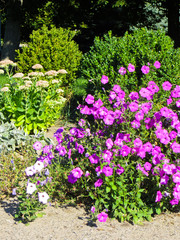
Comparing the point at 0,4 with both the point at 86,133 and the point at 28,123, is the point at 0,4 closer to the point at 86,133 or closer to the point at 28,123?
the point at 28,123

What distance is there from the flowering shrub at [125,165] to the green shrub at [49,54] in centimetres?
449

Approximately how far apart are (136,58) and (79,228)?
134 inches

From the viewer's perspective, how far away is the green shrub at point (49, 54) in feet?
24.8

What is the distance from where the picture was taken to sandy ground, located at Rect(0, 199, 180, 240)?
8.89ft

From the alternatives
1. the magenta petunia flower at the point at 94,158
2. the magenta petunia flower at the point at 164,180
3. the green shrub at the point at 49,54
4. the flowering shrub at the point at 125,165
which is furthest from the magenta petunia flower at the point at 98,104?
the green shrub at the point at 49,54

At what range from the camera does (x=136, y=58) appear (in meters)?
5.43

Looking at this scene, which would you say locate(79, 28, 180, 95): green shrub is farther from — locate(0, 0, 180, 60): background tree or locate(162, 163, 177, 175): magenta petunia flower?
locate(0, 0, 180, 60): background tree

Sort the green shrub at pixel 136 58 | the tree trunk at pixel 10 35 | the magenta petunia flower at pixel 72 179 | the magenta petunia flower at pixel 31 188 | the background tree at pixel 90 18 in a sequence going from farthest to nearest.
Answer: the tree trunk at pixel 10 35
the background tree at pixel 90 18
the green shrub at pixel 136 58
the magenta petunia flower at pixel 72 179
the magenta petunia flower at pixel 31 188

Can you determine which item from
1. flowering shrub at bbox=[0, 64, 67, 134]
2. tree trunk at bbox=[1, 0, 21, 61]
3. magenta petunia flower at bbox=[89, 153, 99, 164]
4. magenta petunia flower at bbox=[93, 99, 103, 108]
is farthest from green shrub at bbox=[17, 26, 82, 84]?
tree trunk at bbox=[1, 0, 21, 61]

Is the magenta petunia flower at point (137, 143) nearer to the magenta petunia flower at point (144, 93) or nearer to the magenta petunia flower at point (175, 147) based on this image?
the magenta petunia flower at point (175, 147)

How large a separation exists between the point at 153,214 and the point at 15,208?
138 centimetres

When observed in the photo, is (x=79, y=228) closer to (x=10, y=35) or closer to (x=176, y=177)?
(x=176, y=177)

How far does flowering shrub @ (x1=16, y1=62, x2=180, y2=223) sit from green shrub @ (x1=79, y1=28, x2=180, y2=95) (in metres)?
1.99

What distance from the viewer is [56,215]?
3057 mm
